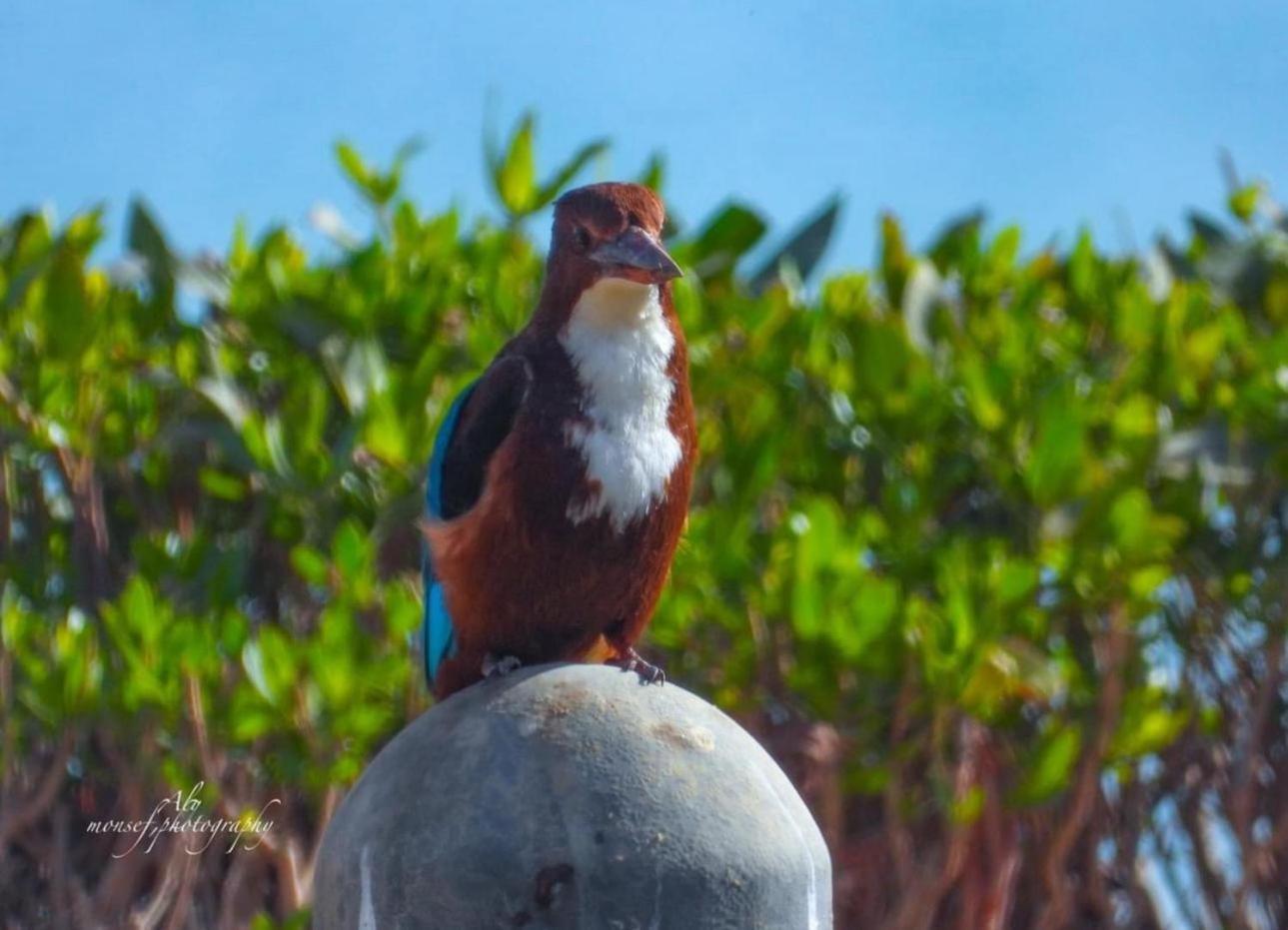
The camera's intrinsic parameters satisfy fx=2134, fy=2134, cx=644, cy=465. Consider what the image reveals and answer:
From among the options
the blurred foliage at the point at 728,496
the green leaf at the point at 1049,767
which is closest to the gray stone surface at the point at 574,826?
the blurred foliage at the point at 728,496

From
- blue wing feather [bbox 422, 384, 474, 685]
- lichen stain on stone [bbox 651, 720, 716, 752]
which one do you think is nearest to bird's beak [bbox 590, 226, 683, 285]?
blue wing feather [bbox 422, 384, 474, 685]

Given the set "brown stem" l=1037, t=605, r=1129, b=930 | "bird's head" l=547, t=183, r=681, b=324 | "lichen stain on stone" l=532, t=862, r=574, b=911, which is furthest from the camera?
"brown stem" l=1037, t=605, r=1129, b=930

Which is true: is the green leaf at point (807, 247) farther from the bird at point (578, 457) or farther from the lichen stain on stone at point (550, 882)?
the lichen stain on stone at point (550, 882)

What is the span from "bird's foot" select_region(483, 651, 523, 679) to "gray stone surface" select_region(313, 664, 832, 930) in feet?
1.76

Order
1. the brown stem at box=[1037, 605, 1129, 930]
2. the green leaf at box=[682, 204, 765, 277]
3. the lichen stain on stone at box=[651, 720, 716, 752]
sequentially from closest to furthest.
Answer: the lichen stain on stone at box=[651, 720, 716, 752] → the brown stem at box=[1037, 605, 1129, 930] → the green leaf at box=[682, 204, 765, 277]

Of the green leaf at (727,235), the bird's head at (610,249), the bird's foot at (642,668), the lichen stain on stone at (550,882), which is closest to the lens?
the lichen stain on stone at (550,882)

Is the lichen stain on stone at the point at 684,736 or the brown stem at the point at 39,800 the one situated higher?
the lichen stain on stone at the point at 684,736

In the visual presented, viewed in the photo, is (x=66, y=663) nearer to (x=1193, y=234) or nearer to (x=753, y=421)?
(x=753, y=421)

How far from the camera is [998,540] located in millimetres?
5980

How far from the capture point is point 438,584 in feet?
14.2

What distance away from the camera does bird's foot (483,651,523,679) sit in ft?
13.2

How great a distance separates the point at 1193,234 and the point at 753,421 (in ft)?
7.03

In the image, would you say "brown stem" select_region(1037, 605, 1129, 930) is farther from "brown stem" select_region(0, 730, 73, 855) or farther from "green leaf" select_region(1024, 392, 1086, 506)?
"brown stem" select_region(0, 730, 73, 855)

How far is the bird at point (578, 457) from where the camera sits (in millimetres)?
3986
